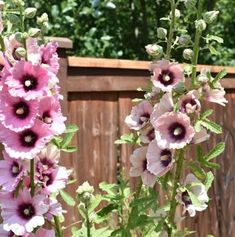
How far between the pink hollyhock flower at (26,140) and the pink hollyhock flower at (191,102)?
46cm

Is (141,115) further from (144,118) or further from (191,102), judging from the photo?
(191,102)

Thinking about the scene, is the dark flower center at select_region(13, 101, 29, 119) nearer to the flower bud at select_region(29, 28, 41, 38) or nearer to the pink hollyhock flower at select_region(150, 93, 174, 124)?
the flower bud at select_region(29, 28, 41, 38)

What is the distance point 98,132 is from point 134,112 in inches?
64.2

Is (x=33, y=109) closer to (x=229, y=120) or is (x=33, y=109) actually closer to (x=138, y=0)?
(x=229, y=120)

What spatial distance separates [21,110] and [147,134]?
51 centimetres

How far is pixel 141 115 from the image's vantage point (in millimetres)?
2561

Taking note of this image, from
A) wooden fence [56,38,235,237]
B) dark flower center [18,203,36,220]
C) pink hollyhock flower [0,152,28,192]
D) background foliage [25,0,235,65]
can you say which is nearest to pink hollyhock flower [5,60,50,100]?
pink hollyhock flower [0,152,28,192]

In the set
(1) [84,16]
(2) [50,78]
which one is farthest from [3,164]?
(1) [84,16]

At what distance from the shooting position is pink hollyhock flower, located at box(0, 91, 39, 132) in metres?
2.17

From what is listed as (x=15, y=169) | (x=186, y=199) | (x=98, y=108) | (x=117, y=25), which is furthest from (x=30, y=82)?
(x=117, y=25)

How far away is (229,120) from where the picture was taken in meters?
5.33

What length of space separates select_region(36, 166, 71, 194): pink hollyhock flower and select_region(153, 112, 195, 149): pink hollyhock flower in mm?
320

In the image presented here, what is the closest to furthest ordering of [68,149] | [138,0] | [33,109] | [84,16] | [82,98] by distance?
[33,109] < [68,149] < [82,98] < [84,16] < [138,0]

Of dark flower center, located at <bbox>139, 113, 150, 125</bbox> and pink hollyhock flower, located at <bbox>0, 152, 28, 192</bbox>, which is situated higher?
dark flower center, located at <bbox>139, 113, 150, 125</bbox>
